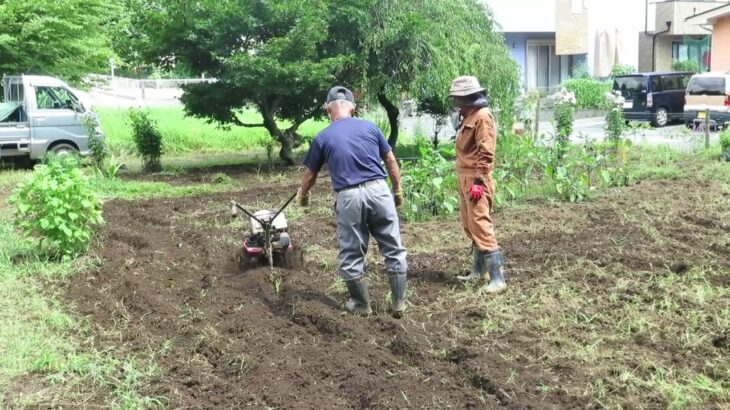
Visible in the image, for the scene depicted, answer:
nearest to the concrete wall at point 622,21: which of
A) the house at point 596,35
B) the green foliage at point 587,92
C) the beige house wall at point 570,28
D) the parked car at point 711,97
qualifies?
the house at point 596,35

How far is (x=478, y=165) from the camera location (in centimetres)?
580

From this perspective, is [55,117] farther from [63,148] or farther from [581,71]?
[581,71]

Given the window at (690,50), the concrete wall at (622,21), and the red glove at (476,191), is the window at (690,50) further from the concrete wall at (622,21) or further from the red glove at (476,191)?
the red glove at (476,191)

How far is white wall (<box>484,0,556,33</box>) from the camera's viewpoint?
93.9 ft

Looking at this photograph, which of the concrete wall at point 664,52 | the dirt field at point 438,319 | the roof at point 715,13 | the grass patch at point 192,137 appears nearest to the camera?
the dirt field at point 438,319

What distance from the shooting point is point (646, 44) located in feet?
108

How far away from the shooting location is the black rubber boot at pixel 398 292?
17.5 feet

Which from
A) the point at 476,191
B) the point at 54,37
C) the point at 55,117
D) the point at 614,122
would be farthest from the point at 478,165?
the point at 54,37

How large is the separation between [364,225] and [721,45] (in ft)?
82.8

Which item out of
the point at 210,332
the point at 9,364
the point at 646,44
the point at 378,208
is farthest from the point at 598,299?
the point at 646,44

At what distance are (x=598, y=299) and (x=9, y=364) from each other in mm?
3929

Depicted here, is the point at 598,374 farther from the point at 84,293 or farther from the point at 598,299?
the point at 84,293

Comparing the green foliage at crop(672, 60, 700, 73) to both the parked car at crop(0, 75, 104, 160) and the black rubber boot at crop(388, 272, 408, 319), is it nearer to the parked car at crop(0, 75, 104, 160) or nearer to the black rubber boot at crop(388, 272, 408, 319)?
the parked car at crop(0, 75, 104, 160)

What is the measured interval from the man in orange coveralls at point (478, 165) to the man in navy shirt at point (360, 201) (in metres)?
0.74
